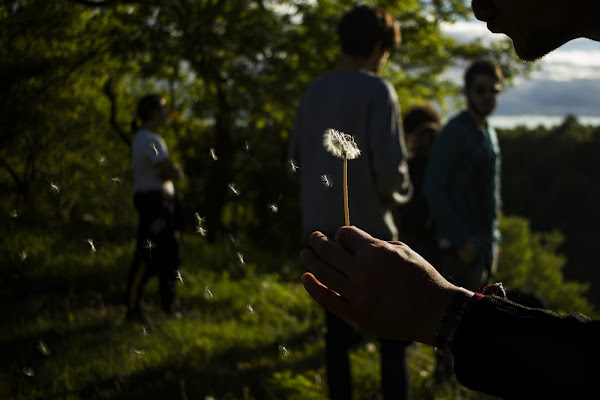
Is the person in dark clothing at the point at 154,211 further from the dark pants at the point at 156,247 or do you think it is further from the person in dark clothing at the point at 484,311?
the person in dark clothing at the point at 484,311

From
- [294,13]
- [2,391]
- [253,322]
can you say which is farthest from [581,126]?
[2,391]

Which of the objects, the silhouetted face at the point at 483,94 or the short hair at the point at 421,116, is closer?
the silhouetted face at the point at 483,94

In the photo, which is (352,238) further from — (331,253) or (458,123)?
(458,123)

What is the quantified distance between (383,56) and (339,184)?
91cm

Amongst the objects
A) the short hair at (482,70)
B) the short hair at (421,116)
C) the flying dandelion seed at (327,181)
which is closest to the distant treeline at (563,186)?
Result: the short hair at (421,116)

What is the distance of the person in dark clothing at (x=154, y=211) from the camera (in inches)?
169

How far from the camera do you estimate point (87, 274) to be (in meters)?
4.30

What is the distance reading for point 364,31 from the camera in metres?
3.29

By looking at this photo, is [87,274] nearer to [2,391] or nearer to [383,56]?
[2,391]

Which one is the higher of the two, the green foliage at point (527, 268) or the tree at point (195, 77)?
the tree at point (195, 77)

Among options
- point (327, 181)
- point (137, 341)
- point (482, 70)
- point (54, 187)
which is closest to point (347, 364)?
point (327, 181)

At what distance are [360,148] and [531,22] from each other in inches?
76.2

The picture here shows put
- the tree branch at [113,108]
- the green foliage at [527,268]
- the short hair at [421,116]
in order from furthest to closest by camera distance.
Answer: the green foliage at [527,268] → the short hair at [421,116] → the tree branch at [113,108]

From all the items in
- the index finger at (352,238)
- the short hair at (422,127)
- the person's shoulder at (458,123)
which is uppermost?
the index finger at (352,238)
